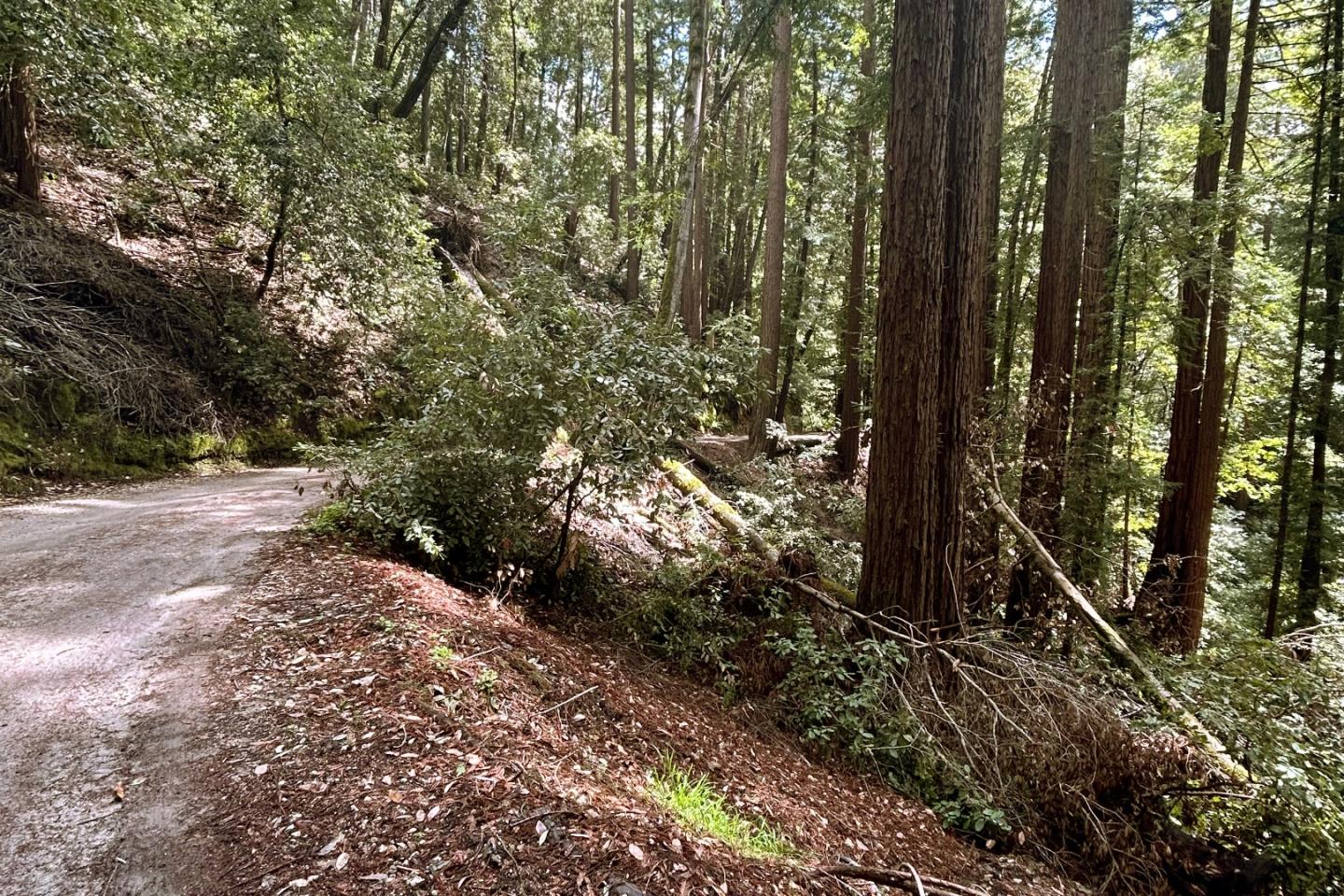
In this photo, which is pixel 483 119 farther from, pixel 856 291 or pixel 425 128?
pixel 856 291

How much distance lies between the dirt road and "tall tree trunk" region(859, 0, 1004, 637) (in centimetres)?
466

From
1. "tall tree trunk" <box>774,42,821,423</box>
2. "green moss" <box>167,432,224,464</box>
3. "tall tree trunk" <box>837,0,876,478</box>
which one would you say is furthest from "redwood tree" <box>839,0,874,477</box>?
"green moss" <box>167,432,224,464</box>

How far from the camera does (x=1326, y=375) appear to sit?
952 cm

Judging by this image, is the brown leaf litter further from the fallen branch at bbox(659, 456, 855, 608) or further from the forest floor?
the fallen branch at bbox(659, 456, 855, 608)

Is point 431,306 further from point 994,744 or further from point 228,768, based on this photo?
point 994,744

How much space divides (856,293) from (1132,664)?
11132mm

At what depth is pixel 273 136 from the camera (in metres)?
9.58

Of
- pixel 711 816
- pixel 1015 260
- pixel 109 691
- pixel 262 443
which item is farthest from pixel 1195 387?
pixel 262 443

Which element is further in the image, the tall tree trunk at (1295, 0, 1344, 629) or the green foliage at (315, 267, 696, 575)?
the tall tree trunk at (1295, 0, 1344, 629)

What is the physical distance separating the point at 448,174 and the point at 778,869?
21506 mm

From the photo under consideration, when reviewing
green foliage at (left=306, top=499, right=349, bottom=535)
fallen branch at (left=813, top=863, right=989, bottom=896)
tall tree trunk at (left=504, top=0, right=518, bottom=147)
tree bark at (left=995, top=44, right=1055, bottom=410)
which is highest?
tall tree trunk at (left=504, top=0, right=518, bottom=147)

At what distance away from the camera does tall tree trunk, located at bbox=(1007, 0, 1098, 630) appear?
7.18m

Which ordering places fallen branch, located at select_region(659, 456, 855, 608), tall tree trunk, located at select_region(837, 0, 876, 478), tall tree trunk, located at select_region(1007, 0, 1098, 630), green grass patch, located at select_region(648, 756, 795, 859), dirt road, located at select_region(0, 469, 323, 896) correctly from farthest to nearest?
tall tree trunk, located at select_region(837, 0, 876, 478) → tall tree trunk, located at select_region(1007, 0, 1098, 630) → fallen branch, located at select_region(659, 456, 855, 608) → green grass patch, located at select_region(648, 756, 795, 859) → dirt road, located at select_region(0, 469, 323, 896)

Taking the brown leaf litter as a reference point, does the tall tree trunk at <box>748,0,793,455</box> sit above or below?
above
